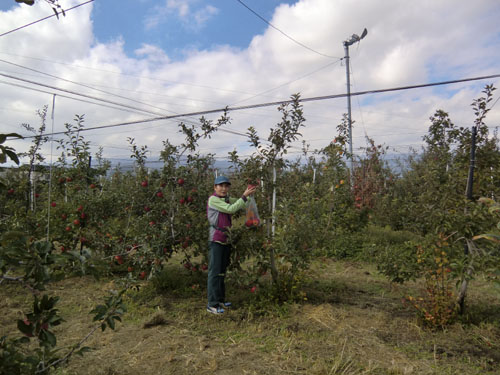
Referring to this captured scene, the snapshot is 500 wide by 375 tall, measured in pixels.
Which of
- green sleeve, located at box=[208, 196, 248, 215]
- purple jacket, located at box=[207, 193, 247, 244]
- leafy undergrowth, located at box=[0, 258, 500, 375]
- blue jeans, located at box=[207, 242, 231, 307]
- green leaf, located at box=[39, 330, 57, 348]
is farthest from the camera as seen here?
blue jeans, located at box=[207, 242, 231, 307]

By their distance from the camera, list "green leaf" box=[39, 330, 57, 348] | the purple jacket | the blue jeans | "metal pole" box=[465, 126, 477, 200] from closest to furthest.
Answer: "green leaf" box=[39, 330, 57, 348] < "metal pole" box=[465, 126, 477, 200] < the purple jacket < the blue jeans

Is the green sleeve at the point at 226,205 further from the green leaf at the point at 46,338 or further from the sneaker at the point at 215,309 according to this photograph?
the green leaf at the point at 46,338

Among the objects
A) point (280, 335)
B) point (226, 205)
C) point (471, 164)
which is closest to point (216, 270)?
point (226, 205)

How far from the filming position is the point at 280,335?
3.41 m

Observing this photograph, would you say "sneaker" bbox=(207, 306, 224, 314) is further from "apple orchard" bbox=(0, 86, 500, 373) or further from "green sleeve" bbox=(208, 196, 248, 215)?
"green sleeve" bbox=(208, 196, 248, 215)

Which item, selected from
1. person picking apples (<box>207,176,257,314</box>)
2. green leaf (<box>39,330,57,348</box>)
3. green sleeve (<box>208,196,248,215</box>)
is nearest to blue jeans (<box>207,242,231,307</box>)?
person picking apples (<box>207,176,257,314</box>)

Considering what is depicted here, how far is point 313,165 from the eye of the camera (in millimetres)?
11258

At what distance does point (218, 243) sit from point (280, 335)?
3.92 ft

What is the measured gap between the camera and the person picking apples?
394cm

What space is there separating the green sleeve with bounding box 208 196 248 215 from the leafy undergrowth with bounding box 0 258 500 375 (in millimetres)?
1177

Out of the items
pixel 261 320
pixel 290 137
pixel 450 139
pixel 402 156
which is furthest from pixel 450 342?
pixel 402 156

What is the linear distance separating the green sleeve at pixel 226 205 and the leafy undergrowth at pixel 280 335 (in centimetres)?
118

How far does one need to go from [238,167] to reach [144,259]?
164 cm

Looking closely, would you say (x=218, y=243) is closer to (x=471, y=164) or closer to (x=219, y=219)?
(x=219, y=219)
